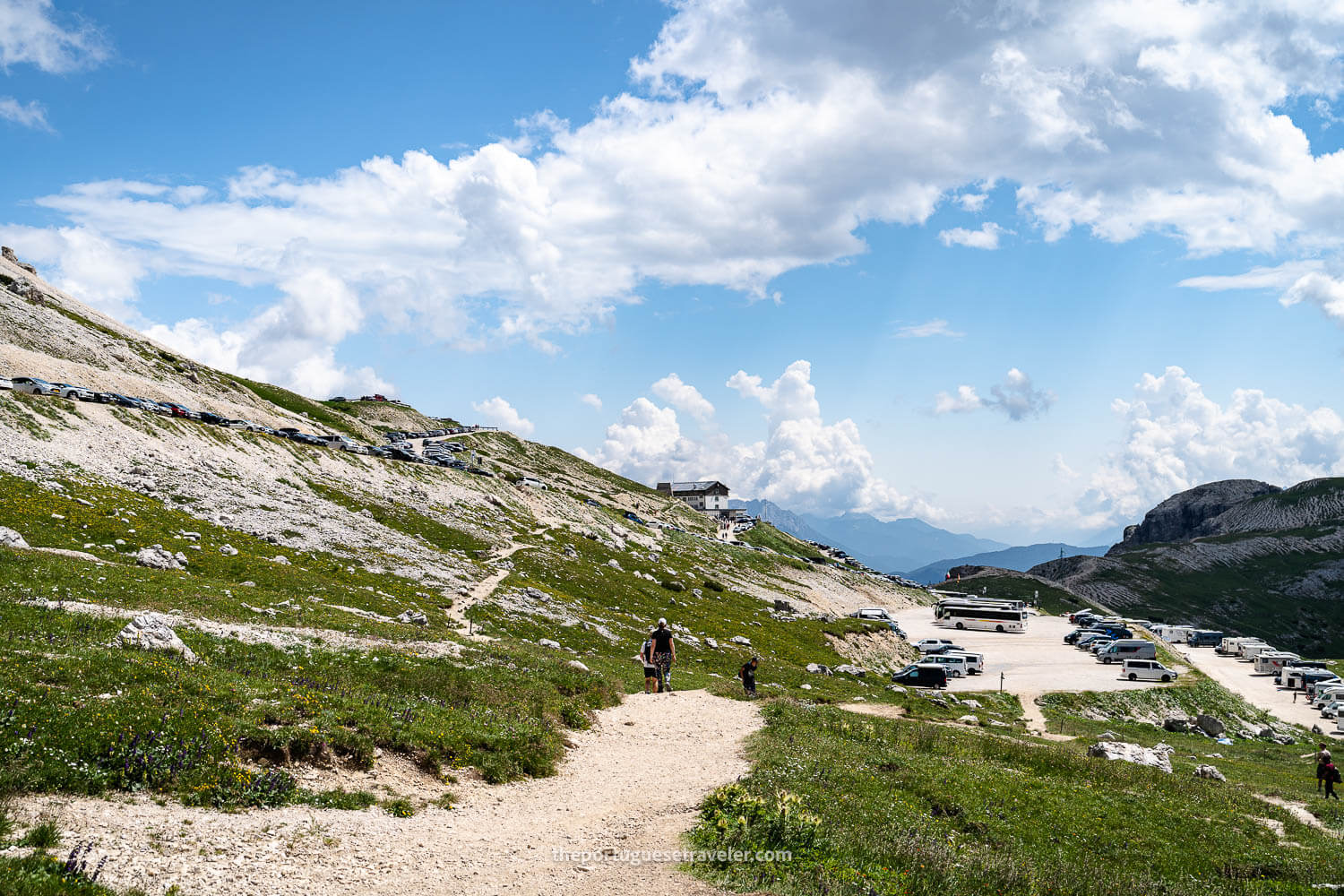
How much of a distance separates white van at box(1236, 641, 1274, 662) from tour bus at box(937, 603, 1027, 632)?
1224 inches

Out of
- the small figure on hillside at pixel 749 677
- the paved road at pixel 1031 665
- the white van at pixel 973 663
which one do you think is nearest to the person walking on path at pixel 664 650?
the small figure on hillside at pixel 749 677

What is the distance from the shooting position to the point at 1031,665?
8875 centimetres

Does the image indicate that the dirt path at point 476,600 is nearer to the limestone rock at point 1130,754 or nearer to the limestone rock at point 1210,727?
the limestone rock at point 1130,754

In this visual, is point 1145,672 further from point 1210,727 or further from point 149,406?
point 149,406

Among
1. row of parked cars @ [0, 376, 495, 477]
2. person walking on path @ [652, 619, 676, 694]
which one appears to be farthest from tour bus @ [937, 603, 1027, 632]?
person walking on path @ [652, 619, 676, 694]

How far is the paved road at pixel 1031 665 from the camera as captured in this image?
235 feet

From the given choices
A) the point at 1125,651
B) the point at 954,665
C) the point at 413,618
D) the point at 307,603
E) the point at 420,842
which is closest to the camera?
the point at 420,842

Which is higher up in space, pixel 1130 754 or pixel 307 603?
pixel 307 603

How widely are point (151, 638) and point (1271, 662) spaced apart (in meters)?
130

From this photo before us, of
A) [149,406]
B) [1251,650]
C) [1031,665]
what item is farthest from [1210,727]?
[149,406]

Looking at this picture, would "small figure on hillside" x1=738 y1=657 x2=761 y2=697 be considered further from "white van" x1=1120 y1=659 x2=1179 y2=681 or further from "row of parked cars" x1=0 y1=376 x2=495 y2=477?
"row of parked cars" x1=0 y1=376 x2=495 y2=477

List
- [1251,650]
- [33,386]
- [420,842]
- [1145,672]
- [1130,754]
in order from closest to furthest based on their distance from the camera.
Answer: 1. [420,842]
2. [1130,754]
3. [33,386]
4. [1145,672]
5. [1251,650]

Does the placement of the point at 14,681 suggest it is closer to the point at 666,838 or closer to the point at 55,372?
the point at 666,838

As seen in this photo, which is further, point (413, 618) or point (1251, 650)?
point (1251, 650)
